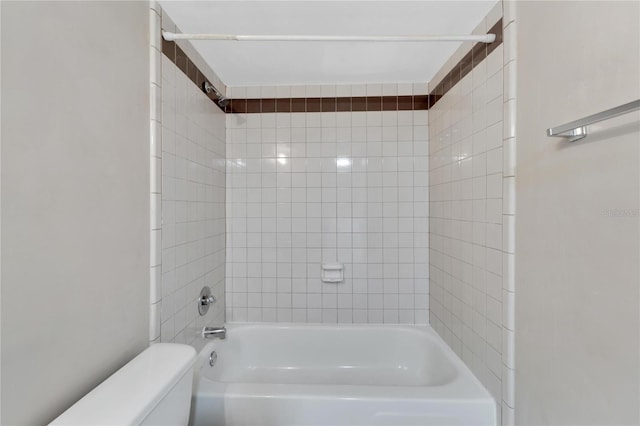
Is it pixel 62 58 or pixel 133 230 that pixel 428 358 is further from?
pixel 62 58

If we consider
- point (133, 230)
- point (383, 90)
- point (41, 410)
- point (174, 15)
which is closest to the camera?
point (41, 410)

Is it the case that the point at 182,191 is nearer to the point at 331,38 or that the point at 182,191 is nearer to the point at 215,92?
the point at 215,92

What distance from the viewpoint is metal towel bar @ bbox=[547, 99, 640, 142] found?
62 centimetres

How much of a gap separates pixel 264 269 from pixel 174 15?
1.66 meters

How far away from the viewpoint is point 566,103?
35.8 inches

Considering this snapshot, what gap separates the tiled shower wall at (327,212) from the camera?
2.19 meters

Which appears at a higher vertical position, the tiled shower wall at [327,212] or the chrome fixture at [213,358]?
the tiled shower wall at [327,212]

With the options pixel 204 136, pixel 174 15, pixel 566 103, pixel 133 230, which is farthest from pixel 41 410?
pixel 566 103

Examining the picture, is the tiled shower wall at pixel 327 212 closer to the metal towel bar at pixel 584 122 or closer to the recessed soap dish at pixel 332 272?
the recessed soap dish at pixel 332 272

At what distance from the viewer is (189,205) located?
163cm

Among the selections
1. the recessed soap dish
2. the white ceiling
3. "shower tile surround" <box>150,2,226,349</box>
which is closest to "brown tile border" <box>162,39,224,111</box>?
"shower tile surround" <box>150,2,226,349</box>

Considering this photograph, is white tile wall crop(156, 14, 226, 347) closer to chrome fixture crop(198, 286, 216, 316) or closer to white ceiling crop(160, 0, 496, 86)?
chrome fixture crop(198, 286, 216, 316)

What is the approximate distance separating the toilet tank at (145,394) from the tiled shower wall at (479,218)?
1.28 m

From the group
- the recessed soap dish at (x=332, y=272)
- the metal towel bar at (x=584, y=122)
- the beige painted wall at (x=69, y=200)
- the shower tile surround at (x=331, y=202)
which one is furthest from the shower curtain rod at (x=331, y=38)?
the recessed soap dish at (x=332, y=272)
